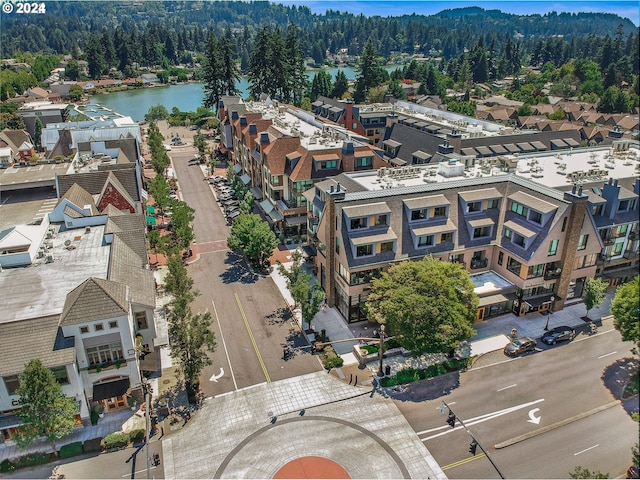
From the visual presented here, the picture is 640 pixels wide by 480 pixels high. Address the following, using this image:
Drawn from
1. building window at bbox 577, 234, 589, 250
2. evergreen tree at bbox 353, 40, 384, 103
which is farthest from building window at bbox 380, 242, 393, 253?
evergreen tree at bbox 353, 40, 384, 103

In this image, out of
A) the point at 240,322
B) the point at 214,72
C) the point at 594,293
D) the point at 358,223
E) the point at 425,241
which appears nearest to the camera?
the point at 594,293

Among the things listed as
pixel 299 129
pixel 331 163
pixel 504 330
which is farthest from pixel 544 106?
pixel 504 330

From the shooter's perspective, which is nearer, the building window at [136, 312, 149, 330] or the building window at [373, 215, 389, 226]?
the building window at [136, 312, 149, 330]

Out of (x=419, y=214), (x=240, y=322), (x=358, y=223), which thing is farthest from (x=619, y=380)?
(x=240, y=322)

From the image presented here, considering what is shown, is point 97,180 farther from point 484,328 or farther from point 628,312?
point 628,312

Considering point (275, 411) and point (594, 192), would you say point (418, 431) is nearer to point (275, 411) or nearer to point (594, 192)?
point (275, 411)

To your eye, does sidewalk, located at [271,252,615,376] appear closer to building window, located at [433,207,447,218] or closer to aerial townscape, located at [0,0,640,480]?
aerial townscape, located at [0,0,640,480]

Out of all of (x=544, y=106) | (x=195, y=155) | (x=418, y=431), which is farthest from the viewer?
(x=544, y=106)
